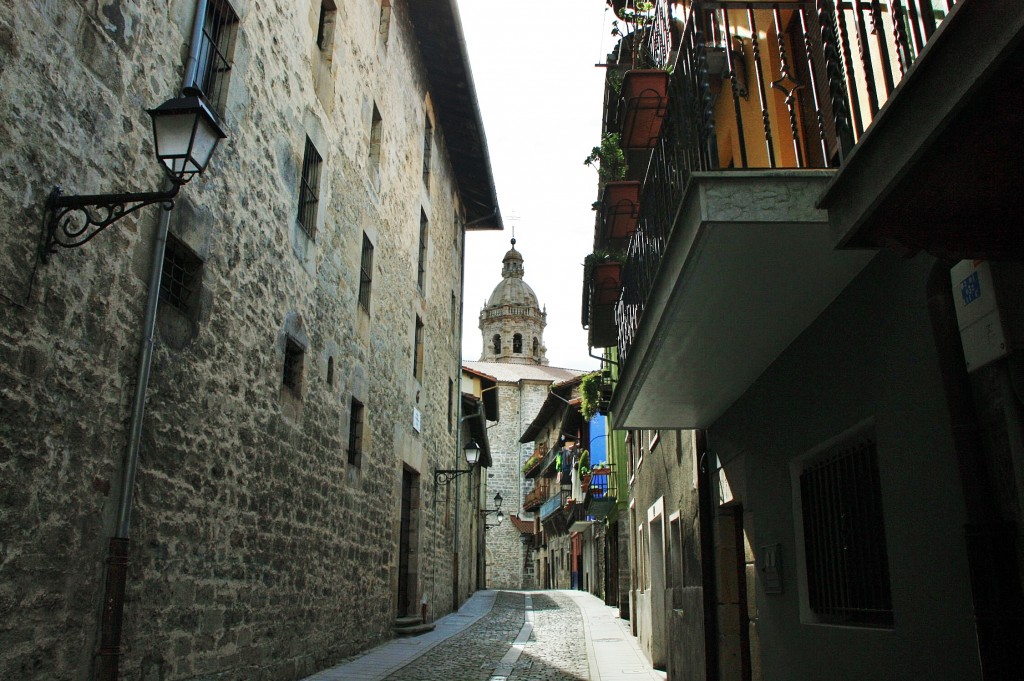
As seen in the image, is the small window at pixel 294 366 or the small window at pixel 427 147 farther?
the small window at pixel 427 147

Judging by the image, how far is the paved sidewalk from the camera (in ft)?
27.2

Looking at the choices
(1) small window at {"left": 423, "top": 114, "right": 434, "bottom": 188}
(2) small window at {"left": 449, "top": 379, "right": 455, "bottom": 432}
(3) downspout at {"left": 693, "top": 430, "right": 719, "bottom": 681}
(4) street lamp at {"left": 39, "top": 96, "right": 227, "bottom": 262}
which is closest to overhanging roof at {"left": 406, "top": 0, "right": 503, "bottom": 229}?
(1) small window at {"left": 423, "top": 114, "right": 434, "bottom": 188}

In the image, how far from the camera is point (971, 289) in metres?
2.60

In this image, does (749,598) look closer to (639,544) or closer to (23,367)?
(23,367)

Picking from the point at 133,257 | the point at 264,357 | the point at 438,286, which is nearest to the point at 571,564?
the point at 438,286

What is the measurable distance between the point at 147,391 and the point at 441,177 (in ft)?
41.7

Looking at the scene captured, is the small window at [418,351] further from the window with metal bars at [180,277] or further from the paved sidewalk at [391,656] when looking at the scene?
the window with metal bars at [180,277]

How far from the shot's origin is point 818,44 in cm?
483

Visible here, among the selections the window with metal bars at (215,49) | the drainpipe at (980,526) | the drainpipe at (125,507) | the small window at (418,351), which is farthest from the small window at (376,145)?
the drainpipe at (980,526)

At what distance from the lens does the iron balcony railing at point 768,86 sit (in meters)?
2.85

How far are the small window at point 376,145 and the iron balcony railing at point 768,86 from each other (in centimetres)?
526

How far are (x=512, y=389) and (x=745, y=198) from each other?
48623 millimetres

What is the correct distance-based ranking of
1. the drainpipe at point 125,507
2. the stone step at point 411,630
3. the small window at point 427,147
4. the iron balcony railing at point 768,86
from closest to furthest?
the iron balcony railing at point 768,86, the drainpipe at point 125,507, the stone step at point 411,630, the small window at point 427,147

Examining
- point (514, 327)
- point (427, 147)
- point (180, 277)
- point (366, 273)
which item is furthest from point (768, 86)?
point (514, 327)
